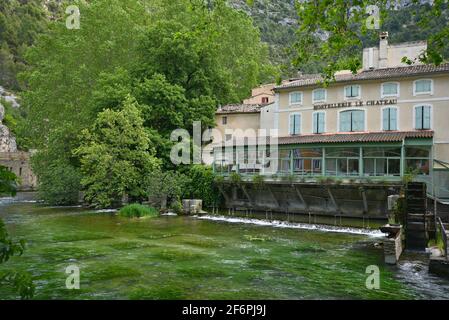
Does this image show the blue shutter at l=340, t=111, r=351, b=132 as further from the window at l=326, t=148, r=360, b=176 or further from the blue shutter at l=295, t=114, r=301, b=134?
the blue shutter at l=295, t=114, r=301, b=134

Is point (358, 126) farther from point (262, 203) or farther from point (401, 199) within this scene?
point (401, 199)

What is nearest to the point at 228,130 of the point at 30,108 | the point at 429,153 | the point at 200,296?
the point at 429,153

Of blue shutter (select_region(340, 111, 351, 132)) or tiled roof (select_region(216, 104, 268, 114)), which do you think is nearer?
blue shutter (select_region(340, 111, 351, 132))

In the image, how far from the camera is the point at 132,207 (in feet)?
99.4

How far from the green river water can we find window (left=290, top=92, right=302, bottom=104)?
16406 mm

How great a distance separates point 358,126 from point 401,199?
53.6ft

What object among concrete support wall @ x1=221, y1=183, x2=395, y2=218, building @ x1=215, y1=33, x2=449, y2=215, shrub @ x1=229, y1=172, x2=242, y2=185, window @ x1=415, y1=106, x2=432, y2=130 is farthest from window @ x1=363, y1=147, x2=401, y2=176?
shrub @ x1=229, y1=172, x2=242, y2=185

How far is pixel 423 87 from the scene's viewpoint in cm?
3206

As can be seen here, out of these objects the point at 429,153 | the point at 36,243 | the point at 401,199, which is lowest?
the point at 36,243

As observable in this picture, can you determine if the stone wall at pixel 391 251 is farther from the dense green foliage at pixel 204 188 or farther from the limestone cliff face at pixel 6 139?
the limestone cliff face at pixel 6 139

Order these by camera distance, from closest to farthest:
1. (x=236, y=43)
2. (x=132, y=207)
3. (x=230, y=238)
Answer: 1. (x=230, y=238)
2. (x=132, y=207)
3. (x=236, y=43)

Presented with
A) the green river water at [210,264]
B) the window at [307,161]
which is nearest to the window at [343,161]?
the window at [307,161]

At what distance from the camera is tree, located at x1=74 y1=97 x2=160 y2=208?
33500mm

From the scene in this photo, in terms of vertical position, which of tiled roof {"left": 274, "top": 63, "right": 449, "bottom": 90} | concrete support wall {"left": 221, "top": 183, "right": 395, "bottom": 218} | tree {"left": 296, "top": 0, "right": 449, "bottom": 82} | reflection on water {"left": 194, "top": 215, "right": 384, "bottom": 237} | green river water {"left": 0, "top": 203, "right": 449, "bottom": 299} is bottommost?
green river water {"left": 0, "top": 203, "right": 449, "bottom": 299}
